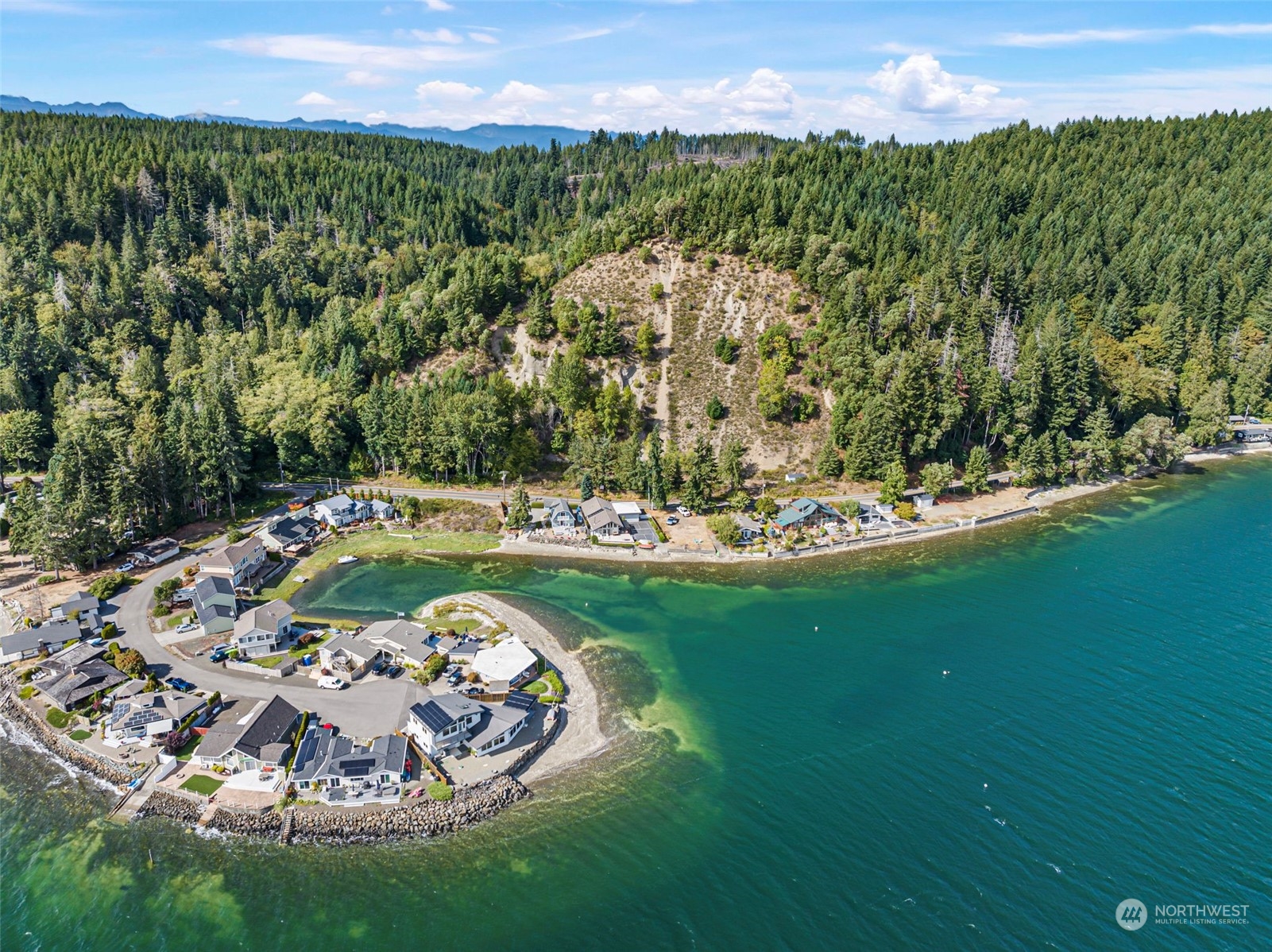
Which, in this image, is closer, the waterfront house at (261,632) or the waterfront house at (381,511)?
the waterfront house at (261,632)

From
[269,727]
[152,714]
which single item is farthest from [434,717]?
[152,714]

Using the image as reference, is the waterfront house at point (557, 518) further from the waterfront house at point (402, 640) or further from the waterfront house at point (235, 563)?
the waterfront house at point (235, 563)

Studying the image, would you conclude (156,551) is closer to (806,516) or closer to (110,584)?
(110,584)

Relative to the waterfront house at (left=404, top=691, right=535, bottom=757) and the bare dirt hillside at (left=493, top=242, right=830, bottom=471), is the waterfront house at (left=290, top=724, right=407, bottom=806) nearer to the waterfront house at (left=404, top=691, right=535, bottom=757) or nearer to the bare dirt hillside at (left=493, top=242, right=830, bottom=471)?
the waterfront house at (left=404, top=691, right=535, bottom=757)

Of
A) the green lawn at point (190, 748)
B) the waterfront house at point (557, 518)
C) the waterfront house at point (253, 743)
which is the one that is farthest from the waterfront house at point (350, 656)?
the waterfront house at point (557, 518)

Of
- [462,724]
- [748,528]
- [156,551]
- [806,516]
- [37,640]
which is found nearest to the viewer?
[462,724]

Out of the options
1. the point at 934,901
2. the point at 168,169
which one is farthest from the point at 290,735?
the point at 168,169
